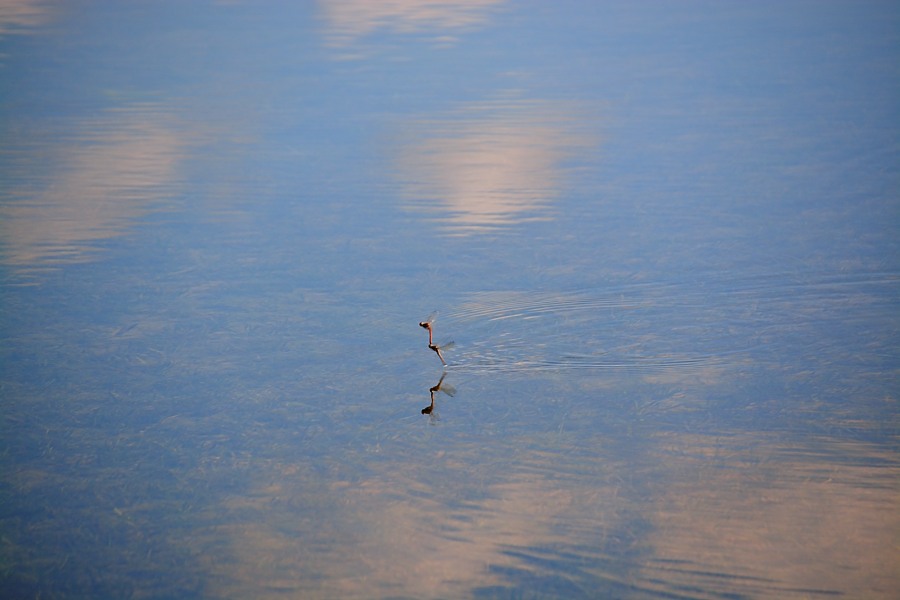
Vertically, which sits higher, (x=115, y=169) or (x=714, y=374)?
(x=714, y=374)

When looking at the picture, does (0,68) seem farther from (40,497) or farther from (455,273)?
(40,497)

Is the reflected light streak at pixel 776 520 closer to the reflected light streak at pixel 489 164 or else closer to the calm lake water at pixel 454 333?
the calm lake water at pixel 454 333

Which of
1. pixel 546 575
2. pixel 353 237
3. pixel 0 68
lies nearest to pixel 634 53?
pixel 353 237

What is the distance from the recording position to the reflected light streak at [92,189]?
3701mm

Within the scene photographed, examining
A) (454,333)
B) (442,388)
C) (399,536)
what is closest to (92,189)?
(454,333)

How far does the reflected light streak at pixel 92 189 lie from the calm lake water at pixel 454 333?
0.8 inches

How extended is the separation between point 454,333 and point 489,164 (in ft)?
5.66

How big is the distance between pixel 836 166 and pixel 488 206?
1.47 meters

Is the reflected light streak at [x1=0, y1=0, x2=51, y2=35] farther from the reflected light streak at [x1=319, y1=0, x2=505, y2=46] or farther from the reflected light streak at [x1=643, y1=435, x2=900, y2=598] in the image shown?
the reflected light streak at [x1=643, y1=435, x2=900, y2=598]

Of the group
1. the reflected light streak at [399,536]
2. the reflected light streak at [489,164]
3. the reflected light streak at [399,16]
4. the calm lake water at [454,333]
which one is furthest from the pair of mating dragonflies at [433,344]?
the reflected light streak at [399,16]

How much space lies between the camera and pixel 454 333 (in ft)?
9.45

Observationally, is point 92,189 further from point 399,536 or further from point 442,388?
point 399,536

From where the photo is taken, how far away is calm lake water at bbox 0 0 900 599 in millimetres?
1977

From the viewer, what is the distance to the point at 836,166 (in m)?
4.30
